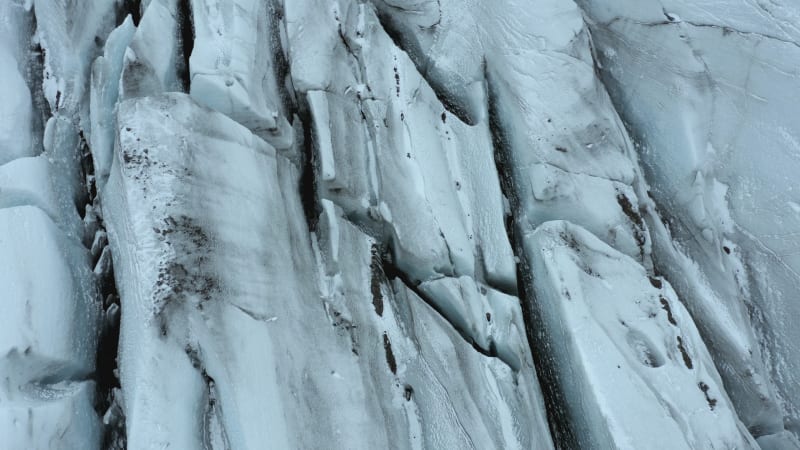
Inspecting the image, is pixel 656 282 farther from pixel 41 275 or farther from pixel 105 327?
pixel 41 275

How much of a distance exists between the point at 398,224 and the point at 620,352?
63.7 inches

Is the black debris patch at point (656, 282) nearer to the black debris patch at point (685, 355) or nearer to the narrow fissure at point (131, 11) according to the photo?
the black debris patch at point (685, 355)

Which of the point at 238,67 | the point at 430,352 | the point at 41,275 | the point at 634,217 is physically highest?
the point at 238,67

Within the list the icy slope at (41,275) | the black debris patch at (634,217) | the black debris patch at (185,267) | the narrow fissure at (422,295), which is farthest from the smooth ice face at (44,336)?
the black debris patch at (634,217)

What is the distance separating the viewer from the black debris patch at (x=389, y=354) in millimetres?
2873

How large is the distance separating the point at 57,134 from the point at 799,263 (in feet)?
17.2

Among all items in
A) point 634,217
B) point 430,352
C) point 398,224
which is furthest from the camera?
point 634,217

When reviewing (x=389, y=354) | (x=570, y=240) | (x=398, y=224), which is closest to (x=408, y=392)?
(x=389, y=354)

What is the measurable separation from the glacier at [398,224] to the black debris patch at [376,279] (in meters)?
0.03

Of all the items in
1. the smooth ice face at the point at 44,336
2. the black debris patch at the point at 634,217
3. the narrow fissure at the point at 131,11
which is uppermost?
the narrow fissure at the point at 131,11

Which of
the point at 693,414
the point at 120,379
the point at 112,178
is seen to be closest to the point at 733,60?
the point at 693,414

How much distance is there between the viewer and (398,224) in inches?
133

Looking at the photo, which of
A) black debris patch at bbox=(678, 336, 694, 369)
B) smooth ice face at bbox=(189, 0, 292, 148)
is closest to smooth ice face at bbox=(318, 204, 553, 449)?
smooth ice face at bbox=(189, 0, 292, 148)

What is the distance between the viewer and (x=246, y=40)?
334 centimetres
